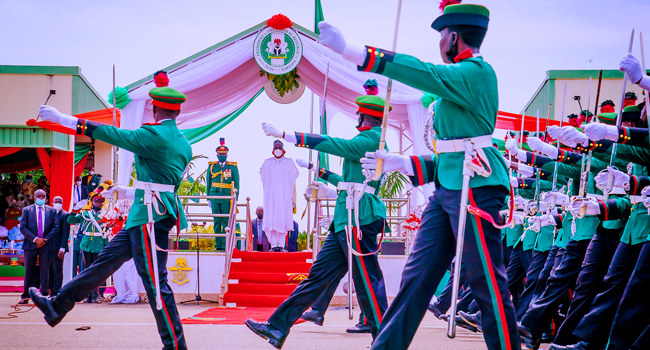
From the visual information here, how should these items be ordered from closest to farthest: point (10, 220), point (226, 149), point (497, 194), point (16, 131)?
point (497, 194) → point (226, 149) → point (16, 131) → point (10, 220)

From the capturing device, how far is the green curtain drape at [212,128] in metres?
10.7

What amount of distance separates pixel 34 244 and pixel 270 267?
360 centimetres

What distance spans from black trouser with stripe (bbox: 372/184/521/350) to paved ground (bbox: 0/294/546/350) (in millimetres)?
2155

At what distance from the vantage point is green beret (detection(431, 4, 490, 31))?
285 cm

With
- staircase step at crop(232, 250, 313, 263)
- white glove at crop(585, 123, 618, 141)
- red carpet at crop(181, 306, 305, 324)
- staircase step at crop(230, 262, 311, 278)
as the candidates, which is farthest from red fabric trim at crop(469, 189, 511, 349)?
staircase step at crop(232, 250, 313, 263)

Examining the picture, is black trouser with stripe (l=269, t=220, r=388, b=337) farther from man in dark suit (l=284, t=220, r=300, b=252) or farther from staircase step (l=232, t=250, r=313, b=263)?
man in dark suit (l=284, t=220, r=300, b=252)

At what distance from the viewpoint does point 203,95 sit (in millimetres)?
10500

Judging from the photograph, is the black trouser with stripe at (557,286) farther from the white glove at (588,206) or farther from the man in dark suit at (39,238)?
the man in dark suit at (39,238)

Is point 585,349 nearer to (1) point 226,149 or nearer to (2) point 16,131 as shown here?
(1) point 226,149

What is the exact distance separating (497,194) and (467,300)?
3.77 meters

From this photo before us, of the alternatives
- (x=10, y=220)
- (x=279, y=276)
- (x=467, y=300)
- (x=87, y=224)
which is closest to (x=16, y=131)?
(x=10, y=220)

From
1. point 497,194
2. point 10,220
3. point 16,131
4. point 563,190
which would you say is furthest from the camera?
point 10,220

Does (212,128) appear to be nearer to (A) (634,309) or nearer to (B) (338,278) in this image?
(B) (338,278)

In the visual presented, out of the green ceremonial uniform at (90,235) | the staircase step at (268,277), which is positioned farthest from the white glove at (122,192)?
the green ceremonial uniform at (90,235)
